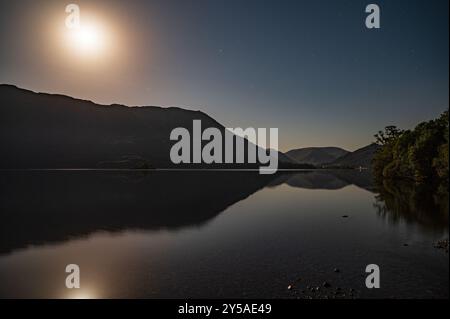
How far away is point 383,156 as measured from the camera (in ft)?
422

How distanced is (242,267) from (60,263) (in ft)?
56.1

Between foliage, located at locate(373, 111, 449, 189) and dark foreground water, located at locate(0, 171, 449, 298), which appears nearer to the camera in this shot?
dark foreground water, located at locate(0, 171, 449, 298)

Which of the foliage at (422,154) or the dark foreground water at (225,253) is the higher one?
the foliage at (422,154)

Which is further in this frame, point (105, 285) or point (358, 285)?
point (105, 285)

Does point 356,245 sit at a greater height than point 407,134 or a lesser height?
lesser

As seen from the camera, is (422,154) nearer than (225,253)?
No

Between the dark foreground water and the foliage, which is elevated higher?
the foliage

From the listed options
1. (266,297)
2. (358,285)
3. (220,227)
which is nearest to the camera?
(266,297)

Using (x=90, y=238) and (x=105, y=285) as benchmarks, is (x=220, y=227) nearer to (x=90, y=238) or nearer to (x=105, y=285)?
(x=90, y=238)

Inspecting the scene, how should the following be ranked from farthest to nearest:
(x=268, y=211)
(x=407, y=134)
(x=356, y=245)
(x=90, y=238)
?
1. (x=407, y=134)
2. (x=268, y=211)
3. (x=90, y=238)
4. (x=356, y=245)

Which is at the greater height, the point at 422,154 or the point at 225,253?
the point at 422,154

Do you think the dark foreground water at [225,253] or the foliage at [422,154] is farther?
the foliage at [422,154]
